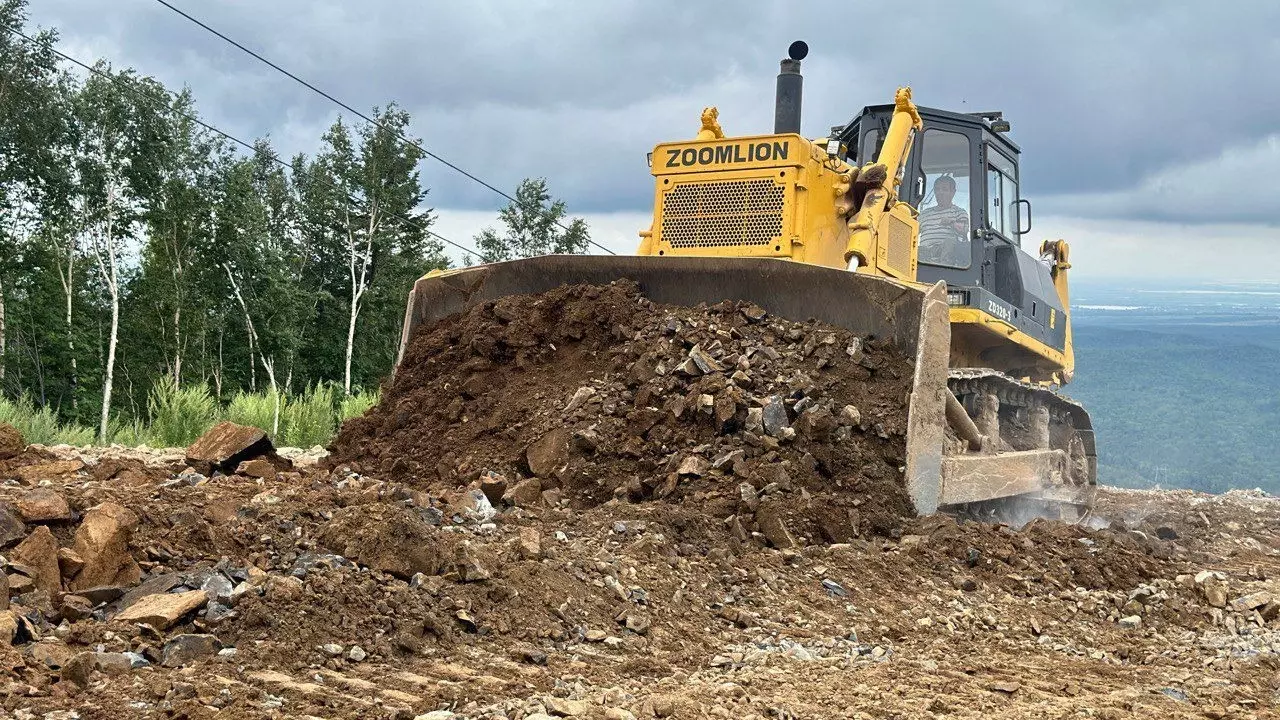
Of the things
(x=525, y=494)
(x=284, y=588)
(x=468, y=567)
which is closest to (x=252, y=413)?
(x=525, y=494)

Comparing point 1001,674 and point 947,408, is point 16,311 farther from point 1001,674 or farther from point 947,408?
point 1001,674

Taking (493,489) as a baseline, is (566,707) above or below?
below

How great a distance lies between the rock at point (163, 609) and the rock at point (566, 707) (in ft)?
4.53

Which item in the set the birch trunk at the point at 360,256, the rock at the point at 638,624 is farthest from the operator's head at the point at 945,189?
the birch trunk at the point at 360,256

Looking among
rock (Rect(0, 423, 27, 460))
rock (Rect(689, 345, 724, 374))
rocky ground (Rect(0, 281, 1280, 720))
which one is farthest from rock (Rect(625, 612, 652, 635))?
rock (Rect(0, 423, 27, 460))

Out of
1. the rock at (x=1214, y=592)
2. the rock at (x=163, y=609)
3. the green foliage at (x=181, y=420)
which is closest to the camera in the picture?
the rock at (x=163, y=609)

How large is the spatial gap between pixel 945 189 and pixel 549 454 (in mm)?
4442

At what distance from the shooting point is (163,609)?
13.6 feet

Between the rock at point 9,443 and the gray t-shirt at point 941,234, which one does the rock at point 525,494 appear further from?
the gray t-shirt at point 941,234

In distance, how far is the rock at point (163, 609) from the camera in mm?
4098

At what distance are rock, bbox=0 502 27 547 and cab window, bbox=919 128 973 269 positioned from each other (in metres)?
6.83

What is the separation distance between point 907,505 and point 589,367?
2126 millimetres

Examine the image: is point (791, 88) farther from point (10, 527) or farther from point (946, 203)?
point (10, 527)

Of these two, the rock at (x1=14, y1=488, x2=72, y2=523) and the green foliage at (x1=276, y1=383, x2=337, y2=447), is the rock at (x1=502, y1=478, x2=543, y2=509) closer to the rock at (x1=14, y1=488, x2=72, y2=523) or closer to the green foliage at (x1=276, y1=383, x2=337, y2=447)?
the rock at (x1=14, y1=488, x2=72, y2=523)
